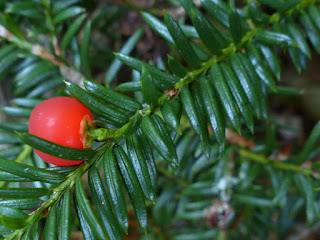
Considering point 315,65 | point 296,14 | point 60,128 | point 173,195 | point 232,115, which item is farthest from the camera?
point 315,65

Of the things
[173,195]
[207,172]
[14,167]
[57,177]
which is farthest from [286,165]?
[14,167]

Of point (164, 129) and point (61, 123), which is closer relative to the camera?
point (61, 123)

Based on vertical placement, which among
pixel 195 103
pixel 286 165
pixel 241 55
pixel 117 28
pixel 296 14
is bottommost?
pixel 286 165

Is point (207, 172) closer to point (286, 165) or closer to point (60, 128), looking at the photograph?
point (286, 165)

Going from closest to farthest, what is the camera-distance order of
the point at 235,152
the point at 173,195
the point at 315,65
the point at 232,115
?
the point at 232,115, the point at 235,152, the point at 173,195, the point at 315,65
